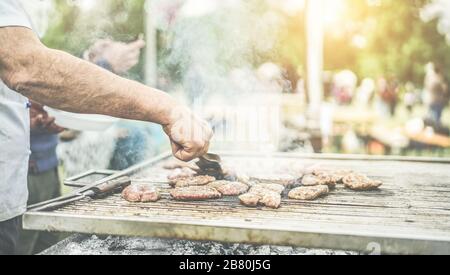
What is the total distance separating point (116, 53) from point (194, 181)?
1560 millimetres

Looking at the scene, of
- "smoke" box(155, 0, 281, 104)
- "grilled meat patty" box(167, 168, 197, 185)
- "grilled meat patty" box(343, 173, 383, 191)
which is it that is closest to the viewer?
"grilled meat patty" box(343, 173, 383, 191)

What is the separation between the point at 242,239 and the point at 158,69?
234 centimetres

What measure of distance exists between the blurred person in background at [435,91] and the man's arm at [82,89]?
646 cm

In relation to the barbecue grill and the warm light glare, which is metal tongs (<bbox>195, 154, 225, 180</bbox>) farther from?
the warm light glare

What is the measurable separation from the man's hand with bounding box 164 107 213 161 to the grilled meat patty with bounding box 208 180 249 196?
27cm

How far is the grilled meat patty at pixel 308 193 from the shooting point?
2.32 m

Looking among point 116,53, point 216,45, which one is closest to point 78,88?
point 116,53

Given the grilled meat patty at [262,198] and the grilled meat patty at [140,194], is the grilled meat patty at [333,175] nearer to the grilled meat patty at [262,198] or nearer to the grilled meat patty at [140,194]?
the grilled meat patty at [262,198]

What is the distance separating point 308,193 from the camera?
91.7 inches

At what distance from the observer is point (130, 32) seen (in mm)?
3689

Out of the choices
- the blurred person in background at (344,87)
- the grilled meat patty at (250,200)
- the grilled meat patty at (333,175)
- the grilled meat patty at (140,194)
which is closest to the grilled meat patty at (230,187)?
the grilled meat patty at (250,200)

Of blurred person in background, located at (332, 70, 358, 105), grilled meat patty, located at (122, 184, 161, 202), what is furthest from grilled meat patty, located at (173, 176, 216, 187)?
blurred person in background, located at (332, 70, 358, 105)

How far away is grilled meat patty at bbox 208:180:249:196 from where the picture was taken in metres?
2.45
